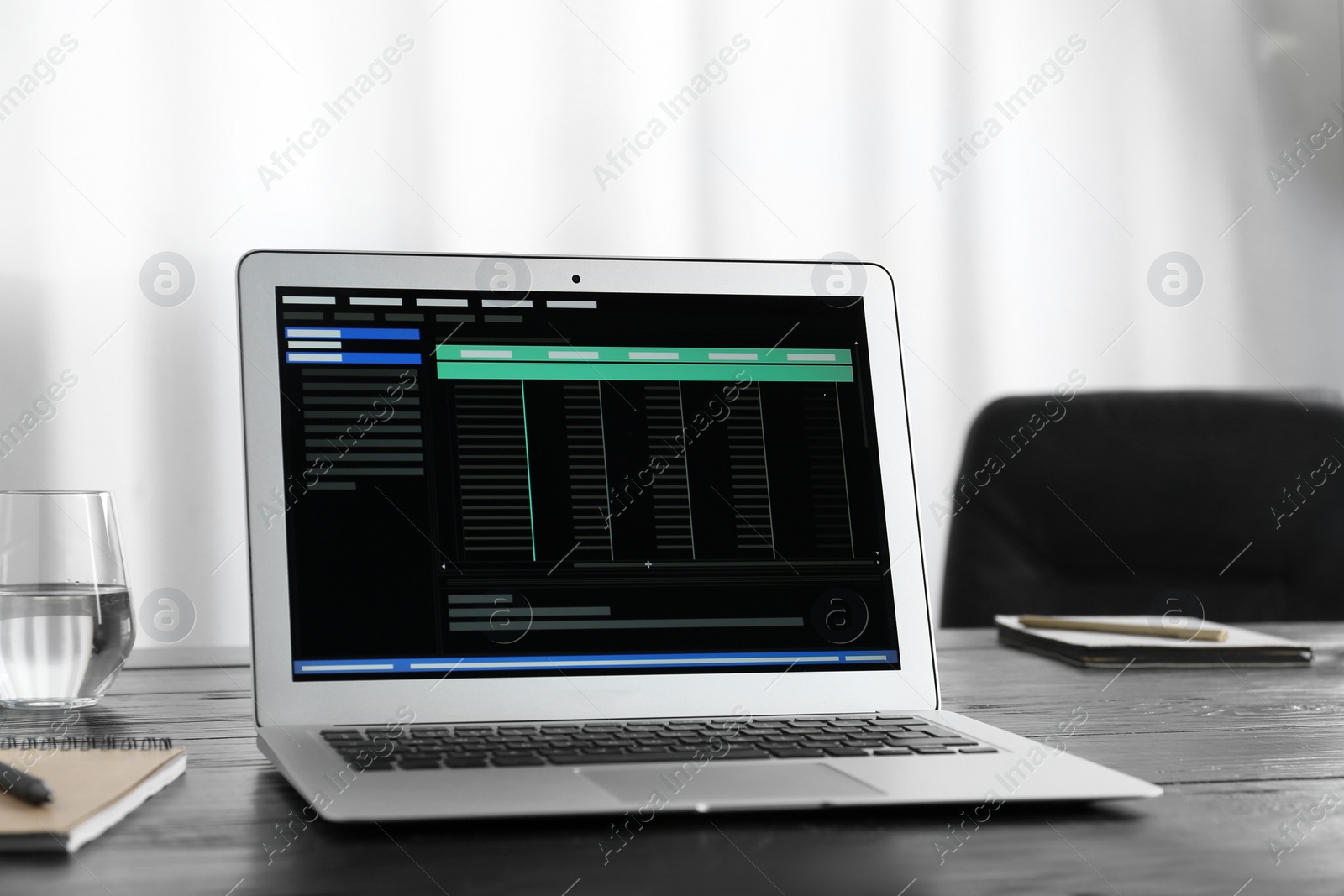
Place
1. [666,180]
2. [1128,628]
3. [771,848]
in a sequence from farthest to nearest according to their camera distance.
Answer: [666,180] → [1128,628] → [771,848]

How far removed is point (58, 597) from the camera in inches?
27.5

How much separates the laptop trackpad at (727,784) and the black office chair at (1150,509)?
1249mm

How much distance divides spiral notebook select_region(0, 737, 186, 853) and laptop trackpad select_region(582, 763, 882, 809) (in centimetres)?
20

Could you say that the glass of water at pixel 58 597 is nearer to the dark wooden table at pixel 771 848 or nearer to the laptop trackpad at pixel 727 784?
the dark wooden table at pixel 771 848

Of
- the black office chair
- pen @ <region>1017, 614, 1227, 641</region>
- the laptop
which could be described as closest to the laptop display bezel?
the laptop

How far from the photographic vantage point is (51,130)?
2.09m

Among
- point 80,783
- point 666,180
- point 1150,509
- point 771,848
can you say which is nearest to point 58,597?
point 80,783

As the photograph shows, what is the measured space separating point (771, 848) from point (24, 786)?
0.30m

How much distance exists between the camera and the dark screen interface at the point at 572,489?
678 millimetres

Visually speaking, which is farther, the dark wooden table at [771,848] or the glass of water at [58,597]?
the glass of water at [58,597]

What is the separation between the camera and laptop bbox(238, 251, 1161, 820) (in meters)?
0.66

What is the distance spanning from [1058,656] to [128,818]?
2.67 feet

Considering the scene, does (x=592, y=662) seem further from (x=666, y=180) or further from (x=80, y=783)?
(x=666, y=180)

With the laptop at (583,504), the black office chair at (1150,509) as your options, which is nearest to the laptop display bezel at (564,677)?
the laptop at (583,504)
